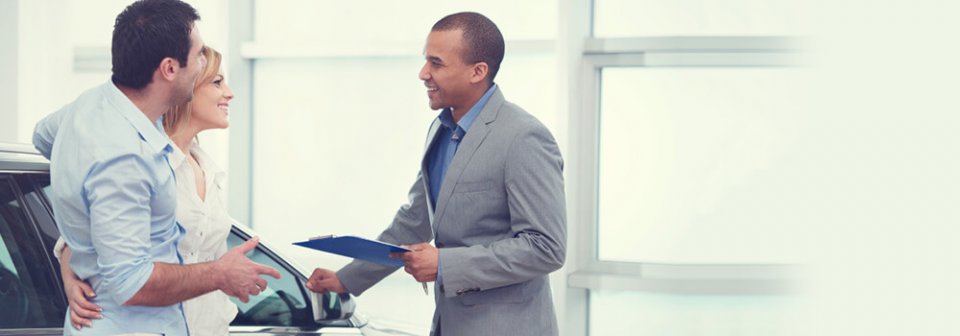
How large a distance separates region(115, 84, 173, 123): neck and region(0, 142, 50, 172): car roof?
551 mm

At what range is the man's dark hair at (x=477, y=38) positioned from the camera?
2.53 m

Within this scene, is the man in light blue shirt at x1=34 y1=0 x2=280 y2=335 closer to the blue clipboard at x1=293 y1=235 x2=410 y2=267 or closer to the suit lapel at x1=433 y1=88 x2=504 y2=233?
the blue clipboard at x1=293 y1=235 x2=410 y2=267

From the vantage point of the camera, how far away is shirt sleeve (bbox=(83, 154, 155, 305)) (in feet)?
5.90

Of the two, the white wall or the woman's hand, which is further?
the white wall

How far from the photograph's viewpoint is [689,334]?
5227mm

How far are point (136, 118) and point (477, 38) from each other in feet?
2.90

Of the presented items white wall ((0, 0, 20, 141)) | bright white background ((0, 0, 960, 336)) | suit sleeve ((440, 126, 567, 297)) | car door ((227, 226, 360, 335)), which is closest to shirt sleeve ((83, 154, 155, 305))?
suit sleeve ((440, 126, 567, 297))

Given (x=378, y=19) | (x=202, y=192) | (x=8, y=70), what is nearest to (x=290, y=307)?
(x=202, y=192)

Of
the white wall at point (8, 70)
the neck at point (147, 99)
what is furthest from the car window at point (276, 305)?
the white wall at point (8, 70)

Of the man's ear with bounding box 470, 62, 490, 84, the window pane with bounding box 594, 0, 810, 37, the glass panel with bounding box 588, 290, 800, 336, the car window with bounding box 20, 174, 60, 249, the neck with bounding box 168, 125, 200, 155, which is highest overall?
the window pane with bounding box 594, 0, 810, 37

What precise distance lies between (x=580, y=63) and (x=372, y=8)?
1.17 metres

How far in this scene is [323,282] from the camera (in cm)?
273

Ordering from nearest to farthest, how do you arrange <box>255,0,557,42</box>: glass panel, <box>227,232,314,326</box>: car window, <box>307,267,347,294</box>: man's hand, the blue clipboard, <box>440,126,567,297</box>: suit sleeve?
the blue clipboard
<box>440,126,567,297</box>: suit sleeve
<box>307,267,347,294</box>: man's hand
<box>227,232,314,326</box>: car window
<box>255,0,557,42</box>: glass panel

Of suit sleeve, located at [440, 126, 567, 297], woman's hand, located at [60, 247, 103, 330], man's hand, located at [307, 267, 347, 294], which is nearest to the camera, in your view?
woman's hand, located at [60, 247, 103, 330]
